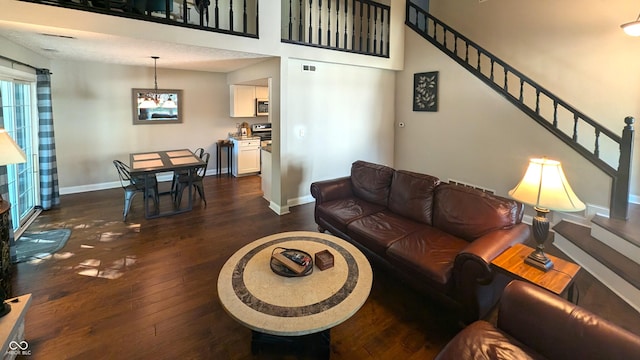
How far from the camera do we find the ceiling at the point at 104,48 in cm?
336

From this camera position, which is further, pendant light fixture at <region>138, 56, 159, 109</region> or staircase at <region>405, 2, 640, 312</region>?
pendant light fixture at <region>138, 56, 159, 109</region>

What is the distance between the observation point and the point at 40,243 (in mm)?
3717

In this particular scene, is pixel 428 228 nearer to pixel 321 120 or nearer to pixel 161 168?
pixel 321 120

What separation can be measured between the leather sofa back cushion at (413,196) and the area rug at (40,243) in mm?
3903

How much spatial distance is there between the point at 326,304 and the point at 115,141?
601 centimetres

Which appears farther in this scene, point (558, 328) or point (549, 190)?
point (549, 190)

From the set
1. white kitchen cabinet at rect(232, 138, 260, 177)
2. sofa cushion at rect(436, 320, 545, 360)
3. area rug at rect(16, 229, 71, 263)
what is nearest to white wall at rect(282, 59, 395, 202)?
white kitchen cabinet at rect(232, 138, 260, 177)

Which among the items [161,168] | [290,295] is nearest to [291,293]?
[290,295]

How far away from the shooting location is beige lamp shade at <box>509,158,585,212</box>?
1.99 meters

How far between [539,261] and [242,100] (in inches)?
256

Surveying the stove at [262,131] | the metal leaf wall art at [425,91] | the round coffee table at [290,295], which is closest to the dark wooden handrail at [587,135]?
the metal leaf wall art at [425,91]

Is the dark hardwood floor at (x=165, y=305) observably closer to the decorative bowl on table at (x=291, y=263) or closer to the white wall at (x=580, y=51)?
the decorative bowl on table at (x=291, y=263)

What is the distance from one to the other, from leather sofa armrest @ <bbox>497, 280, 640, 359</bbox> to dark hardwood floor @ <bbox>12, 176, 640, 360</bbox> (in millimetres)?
722

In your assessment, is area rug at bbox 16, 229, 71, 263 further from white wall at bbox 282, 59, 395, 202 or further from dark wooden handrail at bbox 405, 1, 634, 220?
dark wooden handrail at bbox 405, 1, 634, 220
